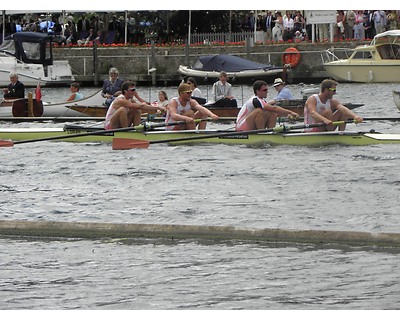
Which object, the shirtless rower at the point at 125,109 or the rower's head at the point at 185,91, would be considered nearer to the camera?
the rower's head at the point at 185,91

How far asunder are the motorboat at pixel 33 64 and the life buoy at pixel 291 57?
21.8ft

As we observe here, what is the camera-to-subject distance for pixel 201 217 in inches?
535

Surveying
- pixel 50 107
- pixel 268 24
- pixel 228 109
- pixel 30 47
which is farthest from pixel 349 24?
pixel 228 109

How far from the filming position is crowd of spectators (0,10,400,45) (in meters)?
36.1

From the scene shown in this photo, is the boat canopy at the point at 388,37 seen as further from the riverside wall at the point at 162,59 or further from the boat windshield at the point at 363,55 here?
the riverside wall at the point at 162,59

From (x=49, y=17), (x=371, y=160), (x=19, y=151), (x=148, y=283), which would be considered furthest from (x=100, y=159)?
(x=49, y=17)

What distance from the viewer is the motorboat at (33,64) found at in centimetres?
3809

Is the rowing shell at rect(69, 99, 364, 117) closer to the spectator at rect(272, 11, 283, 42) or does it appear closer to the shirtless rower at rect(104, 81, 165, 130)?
the shirtless rower at rect(104, 81, 165, 130)

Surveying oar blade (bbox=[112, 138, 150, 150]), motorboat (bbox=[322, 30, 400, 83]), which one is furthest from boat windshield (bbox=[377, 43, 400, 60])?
oar blade (bbox=[112, 138, 150, 150])

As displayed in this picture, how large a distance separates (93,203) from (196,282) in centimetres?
488

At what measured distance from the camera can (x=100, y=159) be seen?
18.9 meters

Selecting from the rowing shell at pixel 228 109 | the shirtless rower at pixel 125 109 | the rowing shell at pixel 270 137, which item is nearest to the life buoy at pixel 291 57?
the rowing shell at pixel 228 109

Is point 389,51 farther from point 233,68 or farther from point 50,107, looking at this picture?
point 50,107

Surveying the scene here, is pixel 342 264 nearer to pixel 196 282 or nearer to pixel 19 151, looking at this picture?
pixel 196 282
